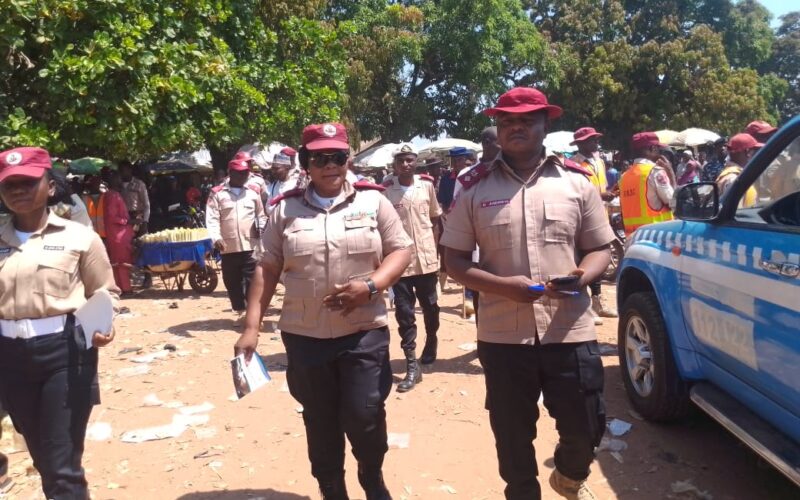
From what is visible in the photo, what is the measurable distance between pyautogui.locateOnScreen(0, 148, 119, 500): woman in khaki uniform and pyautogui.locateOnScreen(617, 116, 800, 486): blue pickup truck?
296 centimetres

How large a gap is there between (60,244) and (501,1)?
20723mm

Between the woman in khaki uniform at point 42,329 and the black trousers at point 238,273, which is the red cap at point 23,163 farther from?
the black trousers at point 238,273

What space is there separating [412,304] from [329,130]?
2676 mm

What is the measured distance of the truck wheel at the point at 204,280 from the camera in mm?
10430

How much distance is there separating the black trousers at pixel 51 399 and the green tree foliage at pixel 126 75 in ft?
18.1

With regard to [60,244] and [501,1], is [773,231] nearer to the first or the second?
[60,244]

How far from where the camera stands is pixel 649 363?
442 cm

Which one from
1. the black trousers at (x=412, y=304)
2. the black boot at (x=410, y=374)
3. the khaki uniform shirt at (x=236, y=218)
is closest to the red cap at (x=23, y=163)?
the black trousers at (x=412, y=304)

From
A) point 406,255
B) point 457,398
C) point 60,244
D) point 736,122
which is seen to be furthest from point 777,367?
point 736,122

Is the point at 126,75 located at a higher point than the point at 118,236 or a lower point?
higher

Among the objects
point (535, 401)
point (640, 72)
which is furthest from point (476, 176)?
point (640, 72)

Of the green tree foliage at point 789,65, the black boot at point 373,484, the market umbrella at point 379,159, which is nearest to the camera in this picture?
the black boot at point 373,484

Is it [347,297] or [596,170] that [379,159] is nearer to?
[596,170]

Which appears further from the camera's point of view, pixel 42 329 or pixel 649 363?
pixel 649 363
